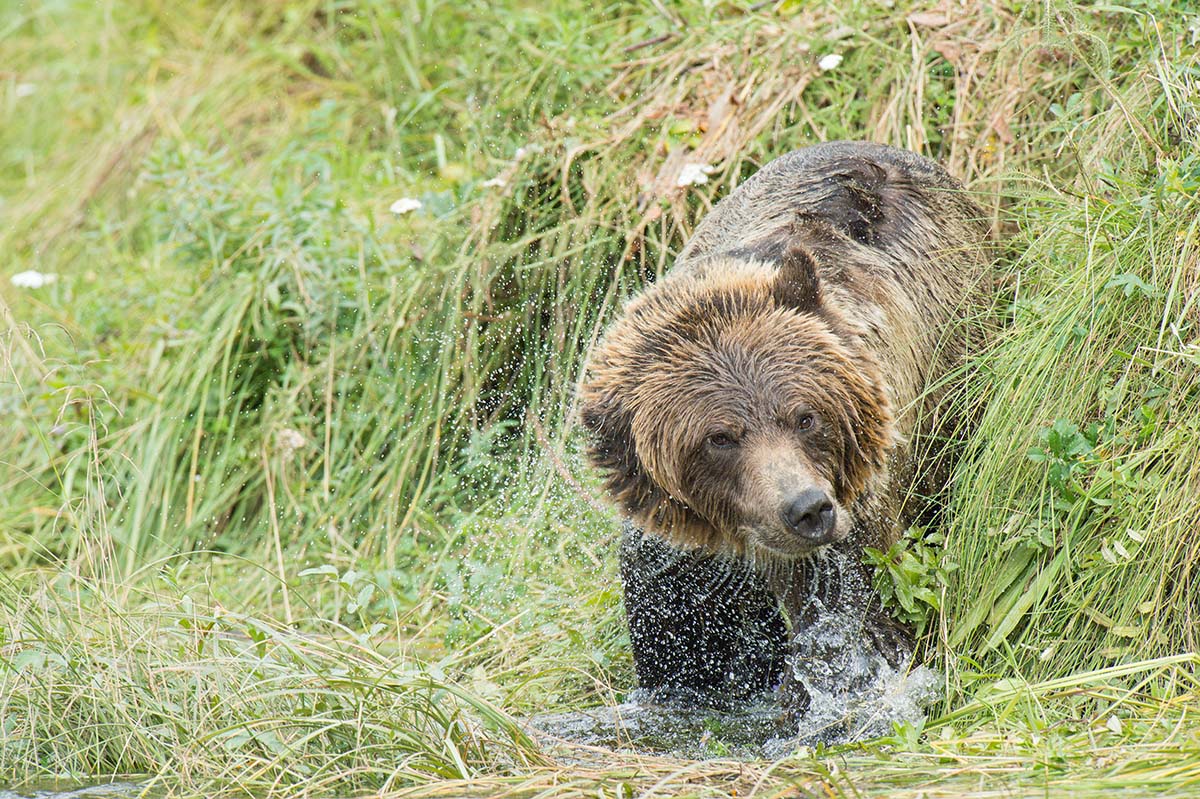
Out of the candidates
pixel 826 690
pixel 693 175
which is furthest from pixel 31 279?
pixel 826 690

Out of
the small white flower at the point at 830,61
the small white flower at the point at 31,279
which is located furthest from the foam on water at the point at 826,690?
the small white flower at the point at 31,279

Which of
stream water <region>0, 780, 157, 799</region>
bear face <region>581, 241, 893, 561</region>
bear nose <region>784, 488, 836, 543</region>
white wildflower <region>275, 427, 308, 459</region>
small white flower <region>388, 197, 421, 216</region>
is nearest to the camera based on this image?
stream water <region>0, 780, 157, 799</region>

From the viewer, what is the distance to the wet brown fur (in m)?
4.01

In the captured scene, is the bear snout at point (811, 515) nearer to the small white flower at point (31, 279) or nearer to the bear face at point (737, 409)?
the bear face at point (737, 409)

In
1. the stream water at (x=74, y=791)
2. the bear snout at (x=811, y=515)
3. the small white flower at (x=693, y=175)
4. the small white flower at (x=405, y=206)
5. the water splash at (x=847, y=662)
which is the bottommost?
the stream water at (x=74, y=791)

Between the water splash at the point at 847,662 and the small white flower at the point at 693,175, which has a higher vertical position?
the small white flower at the point at 693,175

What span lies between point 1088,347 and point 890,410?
23.6 inches

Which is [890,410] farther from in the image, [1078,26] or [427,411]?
[427,411]

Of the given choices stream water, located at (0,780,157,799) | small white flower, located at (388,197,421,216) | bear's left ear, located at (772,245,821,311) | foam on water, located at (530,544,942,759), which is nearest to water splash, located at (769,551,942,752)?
foam on water, located at (530,544,942,759)

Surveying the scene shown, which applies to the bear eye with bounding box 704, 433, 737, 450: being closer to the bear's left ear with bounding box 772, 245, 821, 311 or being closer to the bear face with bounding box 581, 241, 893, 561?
the bear face with bounding box 581, 241, 893, 561

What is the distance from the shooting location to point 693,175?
229 inches

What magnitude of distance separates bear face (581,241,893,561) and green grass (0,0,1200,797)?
486mm

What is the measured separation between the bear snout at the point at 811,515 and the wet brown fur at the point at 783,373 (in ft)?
0.24

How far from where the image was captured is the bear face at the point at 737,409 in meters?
3.96
